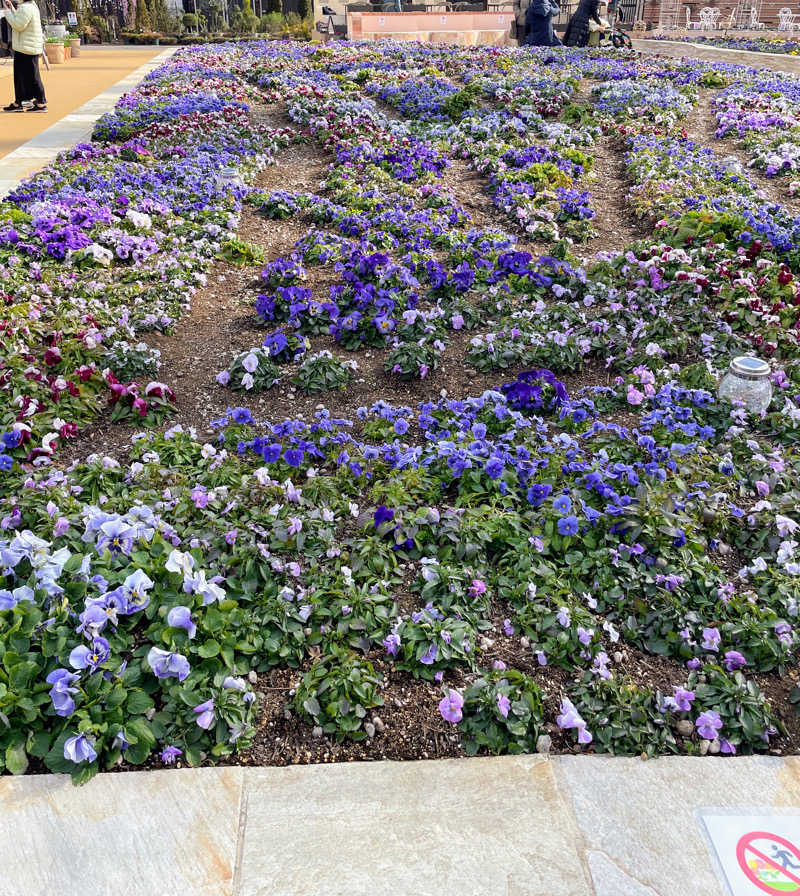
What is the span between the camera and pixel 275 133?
10.6 meters

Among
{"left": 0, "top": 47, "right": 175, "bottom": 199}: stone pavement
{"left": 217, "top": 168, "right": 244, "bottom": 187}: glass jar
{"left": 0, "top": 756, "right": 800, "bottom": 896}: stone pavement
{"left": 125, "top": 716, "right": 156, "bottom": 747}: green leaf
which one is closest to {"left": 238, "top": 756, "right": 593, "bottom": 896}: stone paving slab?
{"left": 0, "top": 756, "right": 800, "bottom": 896}: stone pavement

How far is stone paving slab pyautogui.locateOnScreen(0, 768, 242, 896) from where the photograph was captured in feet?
7.07

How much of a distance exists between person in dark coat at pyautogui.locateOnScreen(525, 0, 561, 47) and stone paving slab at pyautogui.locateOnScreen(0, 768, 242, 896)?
795 inches

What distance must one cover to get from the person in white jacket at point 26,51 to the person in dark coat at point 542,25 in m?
11.7

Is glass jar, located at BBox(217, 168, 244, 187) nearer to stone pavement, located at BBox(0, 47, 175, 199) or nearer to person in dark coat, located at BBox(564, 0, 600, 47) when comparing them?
stone pavement, located at BBox(0, 47, 175, 199)

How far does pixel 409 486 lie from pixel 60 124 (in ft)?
35.5

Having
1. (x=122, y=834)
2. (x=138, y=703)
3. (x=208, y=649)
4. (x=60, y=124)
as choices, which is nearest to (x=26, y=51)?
(x=60, y=124)

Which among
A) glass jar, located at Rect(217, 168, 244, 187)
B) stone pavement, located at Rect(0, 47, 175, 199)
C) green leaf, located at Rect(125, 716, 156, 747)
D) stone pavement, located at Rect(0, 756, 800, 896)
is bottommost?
stone pavement, located at Rect(0, 756, 800, 896)

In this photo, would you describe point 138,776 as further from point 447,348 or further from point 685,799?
point 447,348

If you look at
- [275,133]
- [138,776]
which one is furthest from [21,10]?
[138,776]

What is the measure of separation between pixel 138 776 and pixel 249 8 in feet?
114

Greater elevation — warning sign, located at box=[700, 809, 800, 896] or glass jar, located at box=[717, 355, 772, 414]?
glass jar, located at box=[717, 355, 772, 414]

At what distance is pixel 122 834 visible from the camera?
2287 mm

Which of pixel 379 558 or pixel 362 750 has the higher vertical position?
pixel 379 558
